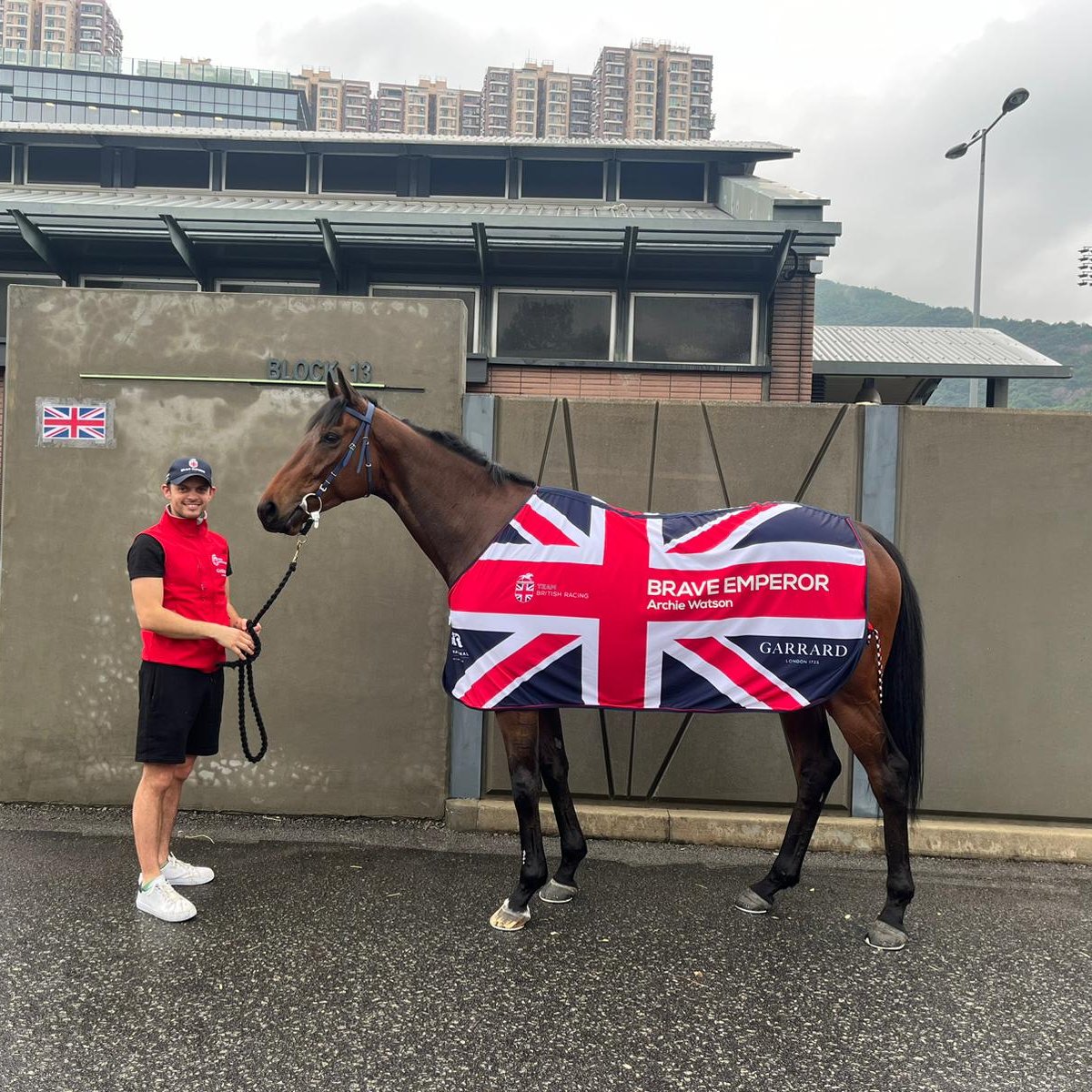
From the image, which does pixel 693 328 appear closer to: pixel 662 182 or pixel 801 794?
pixel 662 182

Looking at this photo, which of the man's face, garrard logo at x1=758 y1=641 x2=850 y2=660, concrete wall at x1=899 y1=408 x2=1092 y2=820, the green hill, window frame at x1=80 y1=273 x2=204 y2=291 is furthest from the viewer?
the green hill

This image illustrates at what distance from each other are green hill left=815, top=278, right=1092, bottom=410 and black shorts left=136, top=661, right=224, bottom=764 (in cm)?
2993

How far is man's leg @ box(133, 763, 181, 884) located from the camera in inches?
129

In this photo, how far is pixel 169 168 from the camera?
14.5m

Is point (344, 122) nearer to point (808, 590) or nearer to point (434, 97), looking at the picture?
point (434, 97)

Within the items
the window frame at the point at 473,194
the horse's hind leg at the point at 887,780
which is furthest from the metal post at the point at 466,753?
the window frame at the point at 473,194

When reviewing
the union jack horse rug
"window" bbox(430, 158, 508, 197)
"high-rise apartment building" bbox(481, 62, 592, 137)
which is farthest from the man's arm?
"high-rise apartment building" bbox(481, 62, 592, 137)

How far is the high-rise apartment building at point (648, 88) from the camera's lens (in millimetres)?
125375

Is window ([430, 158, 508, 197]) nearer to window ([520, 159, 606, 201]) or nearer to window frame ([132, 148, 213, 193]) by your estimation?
window ([520, 159, 606, 201])

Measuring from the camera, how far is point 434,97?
135250 mm

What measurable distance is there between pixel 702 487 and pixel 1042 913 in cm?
241

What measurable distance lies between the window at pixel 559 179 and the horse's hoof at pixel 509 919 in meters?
13.6

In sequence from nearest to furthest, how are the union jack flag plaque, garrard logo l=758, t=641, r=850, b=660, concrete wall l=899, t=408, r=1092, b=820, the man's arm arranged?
the man's arm → garrard logo l=758, t=641, r=850, b=660 → concrete wall l=899, t=408, r=1092, b=820 → the union jack flag plaque

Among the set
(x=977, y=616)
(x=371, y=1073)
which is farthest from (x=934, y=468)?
(x=371, y=1073)
